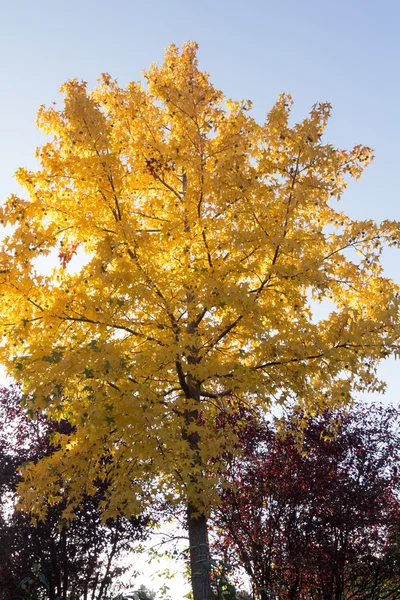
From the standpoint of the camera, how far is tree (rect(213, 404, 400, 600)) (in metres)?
12.5

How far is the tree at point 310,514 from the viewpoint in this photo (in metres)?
12.5

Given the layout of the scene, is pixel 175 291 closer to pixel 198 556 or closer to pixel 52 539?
pixel 198 556

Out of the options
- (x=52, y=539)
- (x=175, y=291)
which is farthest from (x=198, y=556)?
(x=52, y=539)

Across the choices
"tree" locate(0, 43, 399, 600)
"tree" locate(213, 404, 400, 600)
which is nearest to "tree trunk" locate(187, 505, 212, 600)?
"tree" locate(0, 43, 399, 600)

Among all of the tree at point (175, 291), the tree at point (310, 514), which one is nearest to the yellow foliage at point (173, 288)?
the tree at point (175, 291)

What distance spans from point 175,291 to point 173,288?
0.81 feet

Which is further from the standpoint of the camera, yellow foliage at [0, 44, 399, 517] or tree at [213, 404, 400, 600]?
tree at [213, 404, 400, 600]

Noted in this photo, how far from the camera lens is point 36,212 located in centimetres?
948

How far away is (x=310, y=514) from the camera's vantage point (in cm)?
1259

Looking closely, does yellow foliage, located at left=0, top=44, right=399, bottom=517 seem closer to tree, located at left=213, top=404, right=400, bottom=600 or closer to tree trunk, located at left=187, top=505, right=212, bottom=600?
tree trunk, located at left=187, top=505, right=212, bottom=600

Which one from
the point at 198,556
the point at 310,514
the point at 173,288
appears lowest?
the point at 198,556

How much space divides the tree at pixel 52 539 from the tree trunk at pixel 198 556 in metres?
7.07

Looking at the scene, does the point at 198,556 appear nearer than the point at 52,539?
Yes

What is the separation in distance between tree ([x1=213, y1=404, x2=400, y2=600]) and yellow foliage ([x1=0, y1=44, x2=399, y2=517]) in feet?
10.4
